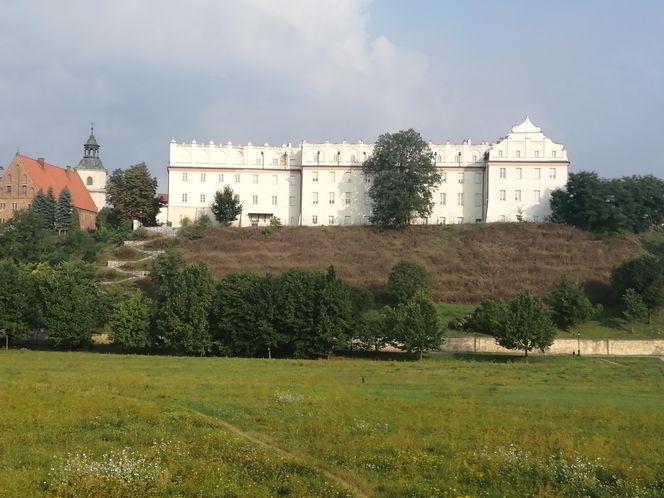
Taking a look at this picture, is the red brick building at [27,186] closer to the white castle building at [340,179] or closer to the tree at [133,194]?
the tree at [133,194]

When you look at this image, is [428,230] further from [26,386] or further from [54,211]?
[26,386]

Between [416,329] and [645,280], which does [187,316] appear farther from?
[645,280]

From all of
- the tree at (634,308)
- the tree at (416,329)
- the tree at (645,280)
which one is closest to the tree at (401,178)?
the tree at (645,280)

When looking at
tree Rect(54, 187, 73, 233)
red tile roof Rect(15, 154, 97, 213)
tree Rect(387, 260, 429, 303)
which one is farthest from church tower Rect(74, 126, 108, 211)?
tree Rect(387, 260, 429, 303)

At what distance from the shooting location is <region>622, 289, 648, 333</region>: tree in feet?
204

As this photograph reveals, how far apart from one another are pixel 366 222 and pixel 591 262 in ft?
101

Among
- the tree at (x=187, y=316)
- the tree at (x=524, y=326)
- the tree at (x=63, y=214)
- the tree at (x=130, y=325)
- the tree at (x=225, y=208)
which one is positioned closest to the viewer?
the tree at (x=524, y=326)

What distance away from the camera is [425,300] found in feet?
178

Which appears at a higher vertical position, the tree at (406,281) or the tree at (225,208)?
the tree at (225,208)

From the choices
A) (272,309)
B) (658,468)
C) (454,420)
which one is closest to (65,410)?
(454,420)

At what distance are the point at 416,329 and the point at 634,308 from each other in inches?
885

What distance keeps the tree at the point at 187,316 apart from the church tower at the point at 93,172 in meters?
79.2

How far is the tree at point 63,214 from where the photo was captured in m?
97.2

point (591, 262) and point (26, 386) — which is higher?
point (591, 262)
